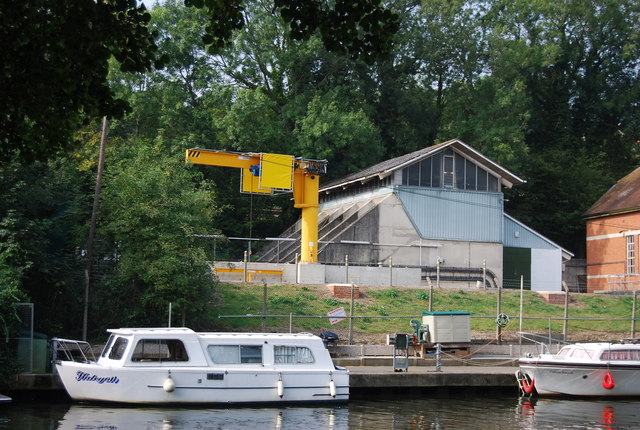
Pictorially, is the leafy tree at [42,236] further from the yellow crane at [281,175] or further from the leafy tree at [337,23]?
the leafy tree at [337,23]

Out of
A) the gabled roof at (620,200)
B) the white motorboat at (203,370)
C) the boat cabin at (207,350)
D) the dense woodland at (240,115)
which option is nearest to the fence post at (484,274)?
the gabled roof at (620,200)

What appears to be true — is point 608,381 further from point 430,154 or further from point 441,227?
point 430,154

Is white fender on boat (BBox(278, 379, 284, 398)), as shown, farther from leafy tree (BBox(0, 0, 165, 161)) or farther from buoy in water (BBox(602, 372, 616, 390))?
leafy tree (BBox(0, 0, 165, 161))

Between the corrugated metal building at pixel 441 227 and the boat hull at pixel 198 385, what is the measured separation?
21949mm

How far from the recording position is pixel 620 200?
5644 centimetres

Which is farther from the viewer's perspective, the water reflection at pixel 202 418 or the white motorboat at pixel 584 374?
the white motorboat at pixel 584 374

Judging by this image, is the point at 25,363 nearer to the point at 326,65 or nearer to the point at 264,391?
the point at 264,391

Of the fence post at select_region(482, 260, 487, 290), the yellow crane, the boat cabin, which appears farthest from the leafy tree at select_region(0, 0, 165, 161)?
the fence post at select_region(482, 260, 487, 290)

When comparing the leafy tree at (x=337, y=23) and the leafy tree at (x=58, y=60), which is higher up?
the leafy tree at (x=337, y=23)

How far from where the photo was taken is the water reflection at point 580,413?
22.4 m

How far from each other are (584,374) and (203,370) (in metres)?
12.8

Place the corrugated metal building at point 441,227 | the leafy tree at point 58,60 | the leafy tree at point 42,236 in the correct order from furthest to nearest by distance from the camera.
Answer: the corrugated metal building at point 441,227 < the leafy tree at point 42,236 < the leafy tree at point 58,60

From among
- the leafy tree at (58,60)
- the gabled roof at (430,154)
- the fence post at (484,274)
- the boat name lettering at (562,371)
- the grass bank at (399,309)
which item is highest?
the gabled roof at (430,154)

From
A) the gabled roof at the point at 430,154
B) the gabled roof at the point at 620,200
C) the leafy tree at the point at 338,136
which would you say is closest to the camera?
the gabled roof at the point at 430,154
